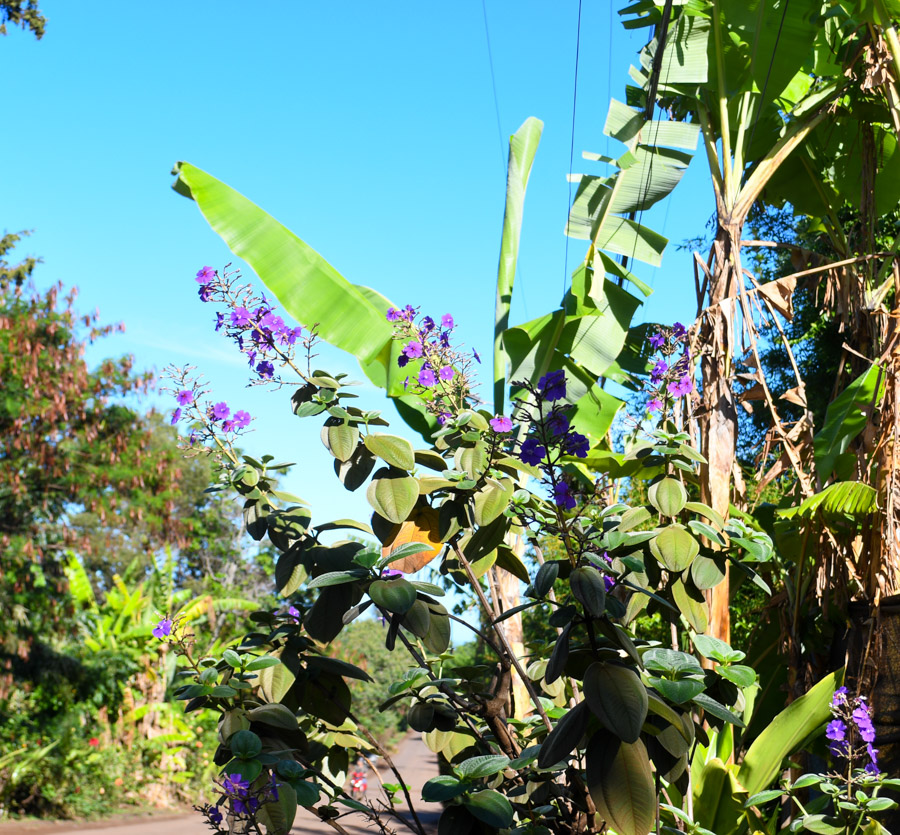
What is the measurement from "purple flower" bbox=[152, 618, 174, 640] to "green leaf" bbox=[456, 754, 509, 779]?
836 millimetres

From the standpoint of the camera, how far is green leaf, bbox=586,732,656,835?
1.56m

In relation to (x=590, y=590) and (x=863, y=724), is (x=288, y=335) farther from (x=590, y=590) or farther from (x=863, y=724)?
(x=863, y=724)

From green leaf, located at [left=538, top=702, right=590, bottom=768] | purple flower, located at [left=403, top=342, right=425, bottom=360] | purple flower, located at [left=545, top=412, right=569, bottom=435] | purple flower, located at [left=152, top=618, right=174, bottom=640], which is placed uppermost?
purple flower, located at [left=403, top=342, right=425, bottom=360]

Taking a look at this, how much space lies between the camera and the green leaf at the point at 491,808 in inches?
65.8

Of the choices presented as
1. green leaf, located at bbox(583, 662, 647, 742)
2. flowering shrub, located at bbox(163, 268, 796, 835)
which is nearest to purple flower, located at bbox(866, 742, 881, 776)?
flowering shrub, located at bbox(163, 268, 796, 835)

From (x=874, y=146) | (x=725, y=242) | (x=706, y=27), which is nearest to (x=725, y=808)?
(x=725, y=242)

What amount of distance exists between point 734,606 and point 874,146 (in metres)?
4.41

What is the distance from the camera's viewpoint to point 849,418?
13.9 ft

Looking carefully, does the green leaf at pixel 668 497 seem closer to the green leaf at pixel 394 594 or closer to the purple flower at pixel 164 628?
the green leaf at pixel 394 594

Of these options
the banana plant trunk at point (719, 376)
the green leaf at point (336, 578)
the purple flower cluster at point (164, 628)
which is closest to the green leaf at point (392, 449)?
the green leaf at point (336, 578)

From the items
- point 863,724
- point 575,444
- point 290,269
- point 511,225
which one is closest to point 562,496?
point 575,444

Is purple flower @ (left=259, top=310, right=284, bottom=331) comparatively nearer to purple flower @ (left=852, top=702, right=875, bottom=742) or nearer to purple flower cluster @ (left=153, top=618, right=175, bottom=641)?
purple flower cluster @ (left=153, top=618, right=175, bottom=641)

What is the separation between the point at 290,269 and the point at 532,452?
279cm

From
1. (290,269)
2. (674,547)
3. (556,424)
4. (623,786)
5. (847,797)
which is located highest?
(290,269)
